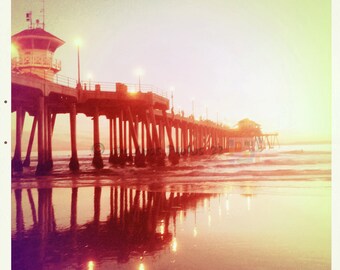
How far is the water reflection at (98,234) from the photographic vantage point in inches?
180

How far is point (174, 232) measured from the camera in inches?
217

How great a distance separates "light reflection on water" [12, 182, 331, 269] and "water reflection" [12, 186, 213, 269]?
1cm

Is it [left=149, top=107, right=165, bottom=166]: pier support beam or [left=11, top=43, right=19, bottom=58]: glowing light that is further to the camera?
[left=11, top=43, right=19, bottom=58]: glowing light

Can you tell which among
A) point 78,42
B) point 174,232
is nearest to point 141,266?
point 174,232

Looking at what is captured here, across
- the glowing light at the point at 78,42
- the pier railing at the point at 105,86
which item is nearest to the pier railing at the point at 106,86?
the pier railing at the point at 105,86

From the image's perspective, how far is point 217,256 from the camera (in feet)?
14.7

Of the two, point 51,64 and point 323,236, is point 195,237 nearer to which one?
A: point 323,236

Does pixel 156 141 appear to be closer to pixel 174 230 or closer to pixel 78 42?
pixel 78 42

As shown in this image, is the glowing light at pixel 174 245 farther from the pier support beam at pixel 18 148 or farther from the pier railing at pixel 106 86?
the pier support beam at pixel 18 148

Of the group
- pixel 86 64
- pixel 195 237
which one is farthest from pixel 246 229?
pixel 86 64

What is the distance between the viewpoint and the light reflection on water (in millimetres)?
4387

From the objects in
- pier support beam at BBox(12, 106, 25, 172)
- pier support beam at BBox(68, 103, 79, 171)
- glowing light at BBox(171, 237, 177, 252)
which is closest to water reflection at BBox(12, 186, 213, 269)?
glowing light at BBox(171, 237, 177, 252)

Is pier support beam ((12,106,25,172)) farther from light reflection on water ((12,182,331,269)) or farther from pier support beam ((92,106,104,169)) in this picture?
light reflection on water ((12,182,331,269))

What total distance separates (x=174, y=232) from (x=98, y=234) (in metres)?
1.10
